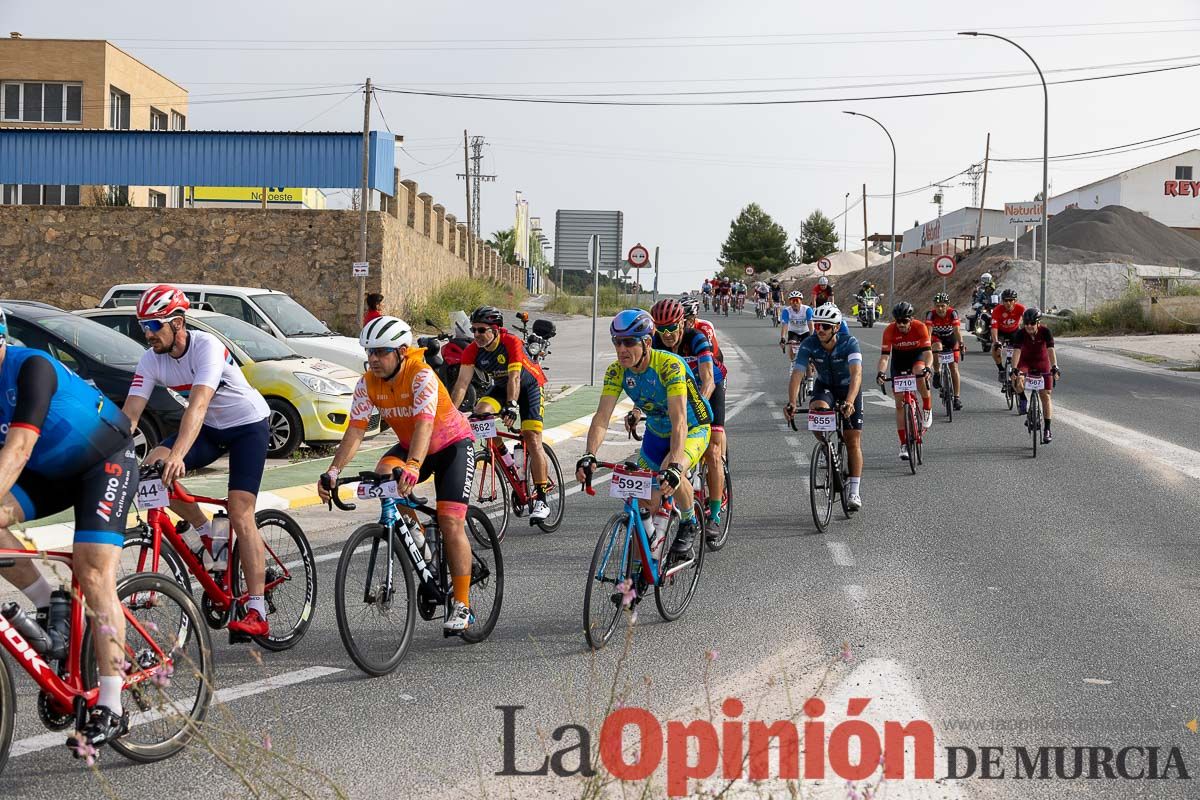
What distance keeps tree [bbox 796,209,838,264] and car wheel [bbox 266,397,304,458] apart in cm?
12566

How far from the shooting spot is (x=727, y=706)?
5449 mm

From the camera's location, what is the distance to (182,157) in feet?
114

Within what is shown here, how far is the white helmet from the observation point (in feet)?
20.0

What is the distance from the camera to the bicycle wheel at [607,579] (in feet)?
21.1

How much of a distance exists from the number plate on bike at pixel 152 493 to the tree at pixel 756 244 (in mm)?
127804

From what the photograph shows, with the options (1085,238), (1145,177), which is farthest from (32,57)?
(1145,177)

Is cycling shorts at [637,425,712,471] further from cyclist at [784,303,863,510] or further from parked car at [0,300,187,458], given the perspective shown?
parked car at [0,300,187,458]

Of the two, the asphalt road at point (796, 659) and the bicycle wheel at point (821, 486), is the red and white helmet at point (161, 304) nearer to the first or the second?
the asphalt road at point (796, 659)

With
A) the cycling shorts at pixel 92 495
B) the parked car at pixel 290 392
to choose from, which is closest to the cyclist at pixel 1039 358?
the parked car at pixel 290 392

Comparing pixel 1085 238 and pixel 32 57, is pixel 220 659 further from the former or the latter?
pixel 1085 238

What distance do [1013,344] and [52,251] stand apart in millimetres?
24524

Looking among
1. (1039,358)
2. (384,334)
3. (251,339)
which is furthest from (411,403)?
(1039,358)

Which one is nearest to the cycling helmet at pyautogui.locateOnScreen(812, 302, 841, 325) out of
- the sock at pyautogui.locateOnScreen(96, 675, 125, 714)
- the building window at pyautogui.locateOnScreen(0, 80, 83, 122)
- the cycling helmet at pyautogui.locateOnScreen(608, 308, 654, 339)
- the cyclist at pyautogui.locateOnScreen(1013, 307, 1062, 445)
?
the cycling helmet at pyautogui.locateOnScreen(608, 308, 654, 339)

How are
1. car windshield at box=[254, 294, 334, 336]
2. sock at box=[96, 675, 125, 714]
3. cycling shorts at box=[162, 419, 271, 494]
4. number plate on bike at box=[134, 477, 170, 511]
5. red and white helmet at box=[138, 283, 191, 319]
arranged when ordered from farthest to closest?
car windshield at box=[254, 294, 334, 336], cycling shorts at box=[162, 419, 271, 494], red and white helmet at box=[138, 283, 191, 319], number plate on bike at box=[134, 477, 170, 511], sock at box=[96, 675, 125, 714]
